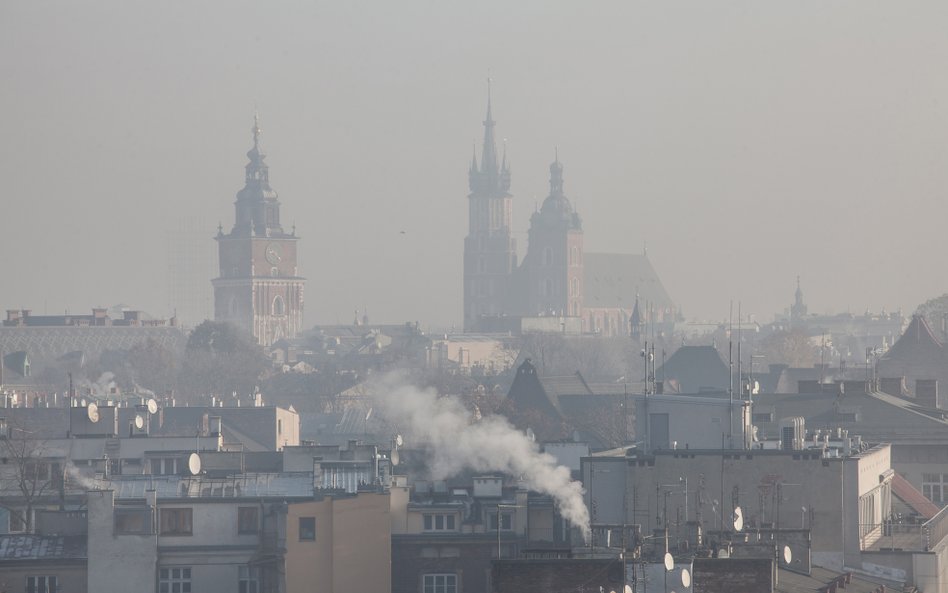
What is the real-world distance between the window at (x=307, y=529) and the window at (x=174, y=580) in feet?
8.84

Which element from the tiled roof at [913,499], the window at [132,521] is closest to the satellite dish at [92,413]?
the tiled roof at [913,499]

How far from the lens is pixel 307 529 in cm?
4338

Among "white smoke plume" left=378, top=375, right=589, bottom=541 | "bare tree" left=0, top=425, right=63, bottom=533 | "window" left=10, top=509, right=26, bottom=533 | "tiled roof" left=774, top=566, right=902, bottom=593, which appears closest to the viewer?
"tiled roof" left=774, top=566, right=902, bottom=593

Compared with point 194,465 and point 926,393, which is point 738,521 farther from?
point 926,393

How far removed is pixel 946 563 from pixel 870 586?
502cm

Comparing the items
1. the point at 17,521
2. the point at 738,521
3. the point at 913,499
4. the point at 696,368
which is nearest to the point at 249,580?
the point at 17,521

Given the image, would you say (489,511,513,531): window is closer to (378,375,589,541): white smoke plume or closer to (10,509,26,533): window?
(378,375,589,541): white smoke plume

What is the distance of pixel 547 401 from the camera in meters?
96.9

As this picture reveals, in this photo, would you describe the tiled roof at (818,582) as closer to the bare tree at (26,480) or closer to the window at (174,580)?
the window at (174,580)

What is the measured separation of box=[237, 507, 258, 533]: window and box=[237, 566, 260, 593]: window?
765 millimetres

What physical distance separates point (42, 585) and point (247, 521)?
3.72 meters

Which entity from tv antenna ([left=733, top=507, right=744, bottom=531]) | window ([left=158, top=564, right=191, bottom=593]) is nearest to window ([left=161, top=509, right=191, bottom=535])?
window ([left=158, top=564, right=191, bottom=593])

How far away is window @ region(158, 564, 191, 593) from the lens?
147ft

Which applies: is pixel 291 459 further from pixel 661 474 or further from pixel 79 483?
pixel 661 474
